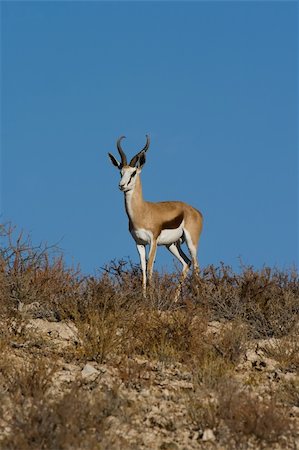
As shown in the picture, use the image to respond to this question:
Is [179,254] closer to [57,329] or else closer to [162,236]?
[162,236]

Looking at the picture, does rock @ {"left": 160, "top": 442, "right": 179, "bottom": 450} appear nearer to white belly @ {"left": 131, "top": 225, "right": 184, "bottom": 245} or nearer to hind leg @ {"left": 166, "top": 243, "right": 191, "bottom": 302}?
white belly @ {"left": 131, "top": 225, "right": 184, "bottom": 245}

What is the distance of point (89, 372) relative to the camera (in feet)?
30.5

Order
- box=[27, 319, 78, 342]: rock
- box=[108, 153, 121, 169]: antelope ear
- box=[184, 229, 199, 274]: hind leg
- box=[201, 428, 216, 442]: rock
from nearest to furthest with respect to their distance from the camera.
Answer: box=[201, 428, 216, 442]: rock, box=[27, 319, 78, 342]: rock, box=[108, 153, 121, 169]: antelope ear, box=[184, 229, 199, 274]: hind leg

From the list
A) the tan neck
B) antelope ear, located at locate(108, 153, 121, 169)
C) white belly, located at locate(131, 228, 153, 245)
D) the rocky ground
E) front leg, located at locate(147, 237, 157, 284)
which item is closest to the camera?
the rocky ground

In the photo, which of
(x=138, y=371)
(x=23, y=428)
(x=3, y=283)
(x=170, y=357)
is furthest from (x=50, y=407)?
(x=3, y=283)

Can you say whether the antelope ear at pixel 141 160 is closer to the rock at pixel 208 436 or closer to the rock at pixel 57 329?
the rock at pixel 57 329

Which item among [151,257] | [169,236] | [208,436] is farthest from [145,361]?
[169,236]

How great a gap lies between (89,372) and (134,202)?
6892mm

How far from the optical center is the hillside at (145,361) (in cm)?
773

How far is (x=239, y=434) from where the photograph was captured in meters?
7.76

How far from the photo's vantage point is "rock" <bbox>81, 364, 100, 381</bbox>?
9185 mm

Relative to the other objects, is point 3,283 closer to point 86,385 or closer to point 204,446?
point 86,385

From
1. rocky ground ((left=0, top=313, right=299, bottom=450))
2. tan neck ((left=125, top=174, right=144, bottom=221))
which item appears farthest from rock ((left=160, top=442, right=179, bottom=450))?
tan neck ((left=125, top=174, right=144, bottom=221))

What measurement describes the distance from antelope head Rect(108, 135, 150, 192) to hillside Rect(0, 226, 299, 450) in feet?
6.40
